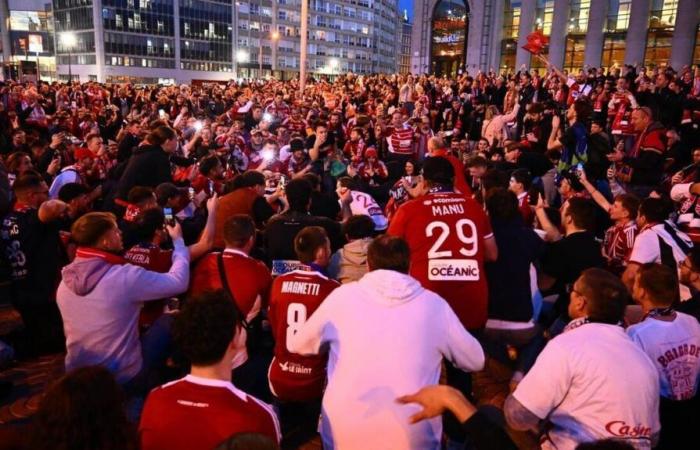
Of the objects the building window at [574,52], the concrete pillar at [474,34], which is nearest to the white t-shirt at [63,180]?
the building window at [574,52]

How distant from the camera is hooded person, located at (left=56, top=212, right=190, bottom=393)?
3801mm

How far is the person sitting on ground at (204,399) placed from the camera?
2.31m

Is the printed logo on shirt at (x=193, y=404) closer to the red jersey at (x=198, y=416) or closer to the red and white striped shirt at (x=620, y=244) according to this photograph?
the red jersey at (x=198, y=416)

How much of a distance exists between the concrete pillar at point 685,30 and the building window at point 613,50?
3.54 m

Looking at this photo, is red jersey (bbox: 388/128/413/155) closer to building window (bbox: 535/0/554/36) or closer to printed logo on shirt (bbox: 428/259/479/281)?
printed logo on shirt (bbox: 428/259/479/281)

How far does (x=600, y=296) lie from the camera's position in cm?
288

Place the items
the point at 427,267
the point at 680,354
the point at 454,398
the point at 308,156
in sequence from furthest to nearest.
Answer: the point at 308,156 → the point at 427,267 → the point at 680,354 → the point at 454,398

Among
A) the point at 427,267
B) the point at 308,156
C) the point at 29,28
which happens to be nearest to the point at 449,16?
the point at 308,156

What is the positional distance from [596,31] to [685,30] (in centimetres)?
511

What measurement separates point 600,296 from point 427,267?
146 centimetres

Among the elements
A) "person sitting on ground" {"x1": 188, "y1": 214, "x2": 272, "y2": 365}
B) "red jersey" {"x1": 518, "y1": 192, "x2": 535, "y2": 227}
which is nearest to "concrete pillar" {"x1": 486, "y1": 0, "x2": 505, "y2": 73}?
"red jersey" {"x1": 518, "y1": 192, "x2": 535, "y2": 227}

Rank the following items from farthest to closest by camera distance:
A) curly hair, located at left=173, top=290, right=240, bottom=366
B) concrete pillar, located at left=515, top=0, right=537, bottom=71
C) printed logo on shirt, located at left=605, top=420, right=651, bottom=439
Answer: concrete pillar, located at left=515, top=0, right=537, bottom=71
printed logo on shirt, located at left=605, top=420, right=651, bottom=439
curly hair, located at left=173, top=290, right=240, bottom=366

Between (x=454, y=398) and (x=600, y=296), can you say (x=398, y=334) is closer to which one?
(x=454, y=398)

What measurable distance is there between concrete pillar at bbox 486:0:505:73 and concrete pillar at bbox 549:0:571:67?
3.97 meters
